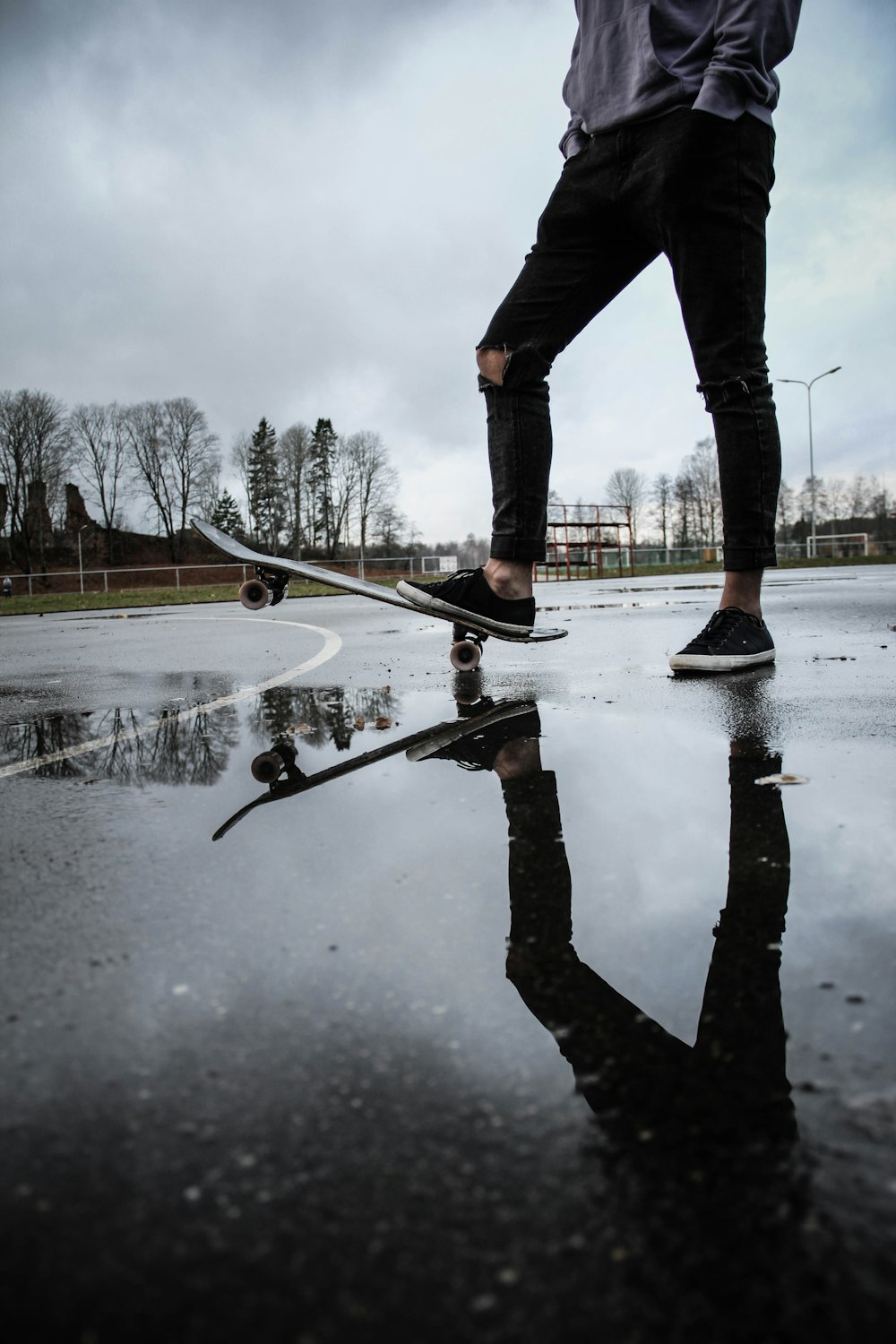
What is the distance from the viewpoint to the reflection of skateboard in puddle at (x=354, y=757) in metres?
1.86

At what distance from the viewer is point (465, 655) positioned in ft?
12.9

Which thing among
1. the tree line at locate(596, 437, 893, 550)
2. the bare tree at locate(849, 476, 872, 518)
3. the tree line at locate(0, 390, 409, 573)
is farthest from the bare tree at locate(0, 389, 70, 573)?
the bare tree at locate(849, 476, 872, 518)

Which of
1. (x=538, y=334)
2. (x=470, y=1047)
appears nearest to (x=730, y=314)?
(x=538, y=334)

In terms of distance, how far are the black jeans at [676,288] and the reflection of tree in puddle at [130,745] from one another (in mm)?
1464

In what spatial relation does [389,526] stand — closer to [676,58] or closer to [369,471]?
[369,471]

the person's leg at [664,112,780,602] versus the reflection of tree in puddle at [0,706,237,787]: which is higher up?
the person's leg at [664,112,780,602]

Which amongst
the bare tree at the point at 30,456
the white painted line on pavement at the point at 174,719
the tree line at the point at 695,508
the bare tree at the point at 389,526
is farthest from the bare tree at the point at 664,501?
the white painted line on pavement at the point at 174,719

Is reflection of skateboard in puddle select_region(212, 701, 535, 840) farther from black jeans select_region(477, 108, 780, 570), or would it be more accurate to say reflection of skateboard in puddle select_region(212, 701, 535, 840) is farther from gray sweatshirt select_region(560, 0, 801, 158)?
gray sweatshirt select_region(560, 0, 801, 158)

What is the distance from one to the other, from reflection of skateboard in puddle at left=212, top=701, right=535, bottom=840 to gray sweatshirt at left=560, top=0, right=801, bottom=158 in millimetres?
2202

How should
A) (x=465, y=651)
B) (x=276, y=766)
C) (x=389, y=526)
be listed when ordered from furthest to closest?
(x=389, y=526), (x=465, y=651), (x=276, y=766)

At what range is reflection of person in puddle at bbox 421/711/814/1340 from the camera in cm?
54

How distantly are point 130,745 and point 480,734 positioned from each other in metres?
0.95

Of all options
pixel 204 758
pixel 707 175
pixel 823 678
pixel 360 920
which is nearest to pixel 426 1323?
pixel 360 920

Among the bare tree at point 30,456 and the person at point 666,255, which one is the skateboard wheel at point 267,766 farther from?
the bare tree at point 30,456
